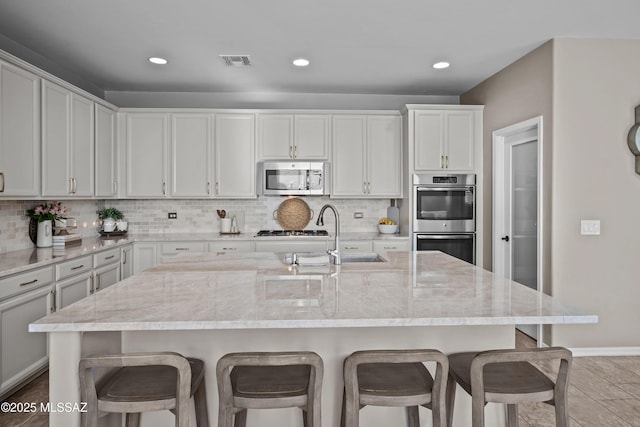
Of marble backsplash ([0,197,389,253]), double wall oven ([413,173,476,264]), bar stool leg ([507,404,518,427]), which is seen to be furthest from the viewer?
marble backsplash ([0,197,389,253])

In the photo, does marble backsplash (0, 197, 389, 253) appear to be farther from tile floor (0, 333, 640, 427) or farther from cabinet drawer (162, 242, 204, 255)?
tile floor (0, 333, 640, 427)

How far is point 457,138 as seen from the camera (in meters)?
4.71

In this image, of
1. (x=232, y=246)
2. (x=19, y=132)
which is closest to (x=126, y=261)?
(x=232, y=246)

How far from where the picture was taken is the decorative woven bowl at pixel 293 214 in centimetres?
517

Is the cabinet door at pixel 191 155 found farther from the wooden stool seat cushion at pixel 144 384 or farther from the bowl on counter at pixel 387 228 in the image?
the wooden stool seat cushion at pixel 144 384

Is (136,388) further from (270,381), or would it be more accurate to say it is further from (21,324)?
A: (21,324)

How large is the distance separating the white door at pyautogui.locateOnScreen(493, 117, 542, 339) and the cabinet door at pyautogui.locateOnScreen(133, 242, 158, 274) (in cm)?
370

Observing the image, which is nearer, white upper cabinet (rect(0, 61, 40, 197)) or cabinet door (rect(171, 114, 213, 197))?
white upper cabinet (rect(0, 61, 40, 197))

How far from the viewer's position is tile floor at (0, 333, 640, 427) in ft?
8.06

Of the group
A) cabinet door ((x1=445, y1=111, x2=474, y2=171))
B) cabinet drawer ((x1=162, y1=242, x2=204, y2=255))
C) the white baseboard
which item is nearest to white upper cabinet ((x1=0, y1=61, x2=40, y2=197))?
cabinet drawer ((x1=162, y1=242, x2=204, y2=255))

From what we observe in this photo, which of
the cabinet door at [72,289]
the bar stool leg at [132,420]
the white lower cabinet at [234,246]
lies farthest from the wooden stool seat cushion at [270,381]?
the white lower cabinet at [234,246]

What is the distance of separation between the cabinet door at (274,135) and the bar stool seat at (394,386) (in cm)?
360

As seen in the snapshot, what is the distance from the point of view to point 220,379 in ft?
4.69

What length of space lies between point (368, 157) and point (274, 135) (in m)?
1.13
